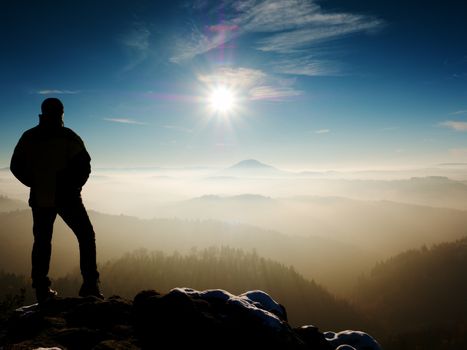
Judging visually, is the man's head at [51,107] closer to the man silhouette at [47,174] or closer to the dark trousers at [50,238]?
the man silhouette at [47,174]

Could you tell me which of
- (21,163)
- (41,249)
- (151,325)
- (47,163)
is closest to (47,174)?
(47,163)

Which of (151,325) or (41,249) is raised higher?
(41,249)

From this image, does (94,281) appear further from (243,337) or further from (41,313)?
(243,337)

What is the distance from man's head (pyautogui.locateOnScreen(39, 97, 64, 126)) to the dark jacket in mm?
78

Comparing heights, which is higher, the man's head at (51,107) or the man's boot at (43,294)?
the man's head at (51,107)

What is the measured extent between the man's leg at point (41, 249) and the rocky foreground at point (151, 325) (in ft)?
2.04

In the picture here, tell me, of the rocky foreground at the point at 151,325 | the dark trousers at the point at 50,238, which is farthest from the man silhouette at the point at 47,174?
the rocky foreground at the point at 151,325

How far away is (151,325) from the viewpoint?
19.2 ft

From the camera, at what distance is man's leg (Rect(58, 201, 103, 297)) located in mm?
8062

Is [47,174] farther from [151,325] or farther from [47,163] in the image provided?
[151,325]

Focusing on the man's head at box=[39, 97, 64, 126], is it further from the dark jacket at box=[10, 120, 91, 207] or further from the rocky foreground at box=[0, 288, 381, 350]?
the rocky foreground at box=[0, 288, 381, 350]

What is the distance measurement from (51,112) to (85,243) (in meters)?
3.58

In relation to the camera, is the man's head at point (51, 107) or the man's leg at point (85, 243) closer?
the man's head at point (51, 107)

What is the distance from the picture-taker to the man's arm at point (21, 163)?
303 inches
